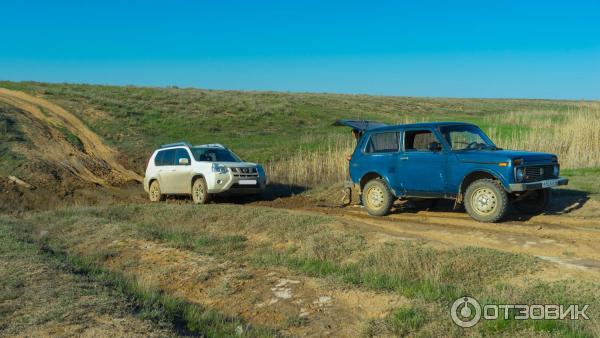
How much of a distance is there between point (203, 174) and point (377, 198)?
18.3 feet

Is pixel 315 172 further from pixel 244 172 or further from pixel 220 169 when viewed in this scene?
pixel 220 169

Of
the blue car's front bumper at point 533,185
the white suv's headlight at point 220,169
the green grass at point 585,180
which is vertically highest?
the white suv's headlight at point 220,169

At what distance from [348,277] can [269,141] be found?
76.8ft

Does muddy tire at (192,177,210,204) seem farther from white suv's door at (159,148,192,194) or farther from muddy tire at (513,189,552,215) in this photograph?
muddy tire at (513,189,552,215)

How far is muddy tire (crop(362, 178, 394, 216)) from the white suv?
4.54 metres

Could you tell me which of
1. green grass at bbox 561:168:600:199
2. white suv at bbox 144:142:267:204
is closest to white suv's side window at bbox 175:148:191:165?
white suv at bbox 144:142:267:204

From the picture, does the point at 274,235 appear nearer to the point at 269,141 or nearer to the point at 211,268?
the point at 211,268

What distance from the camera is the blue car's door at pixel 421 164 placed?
10789 millimetres

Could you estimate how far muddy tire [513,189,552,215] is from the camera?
36.0 ft

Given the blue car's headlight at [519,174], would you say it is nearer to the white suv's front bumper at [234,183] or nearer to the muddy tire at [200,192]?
the white suv's front bumper at [234,183]

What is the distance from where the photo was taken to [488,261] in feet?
24.4

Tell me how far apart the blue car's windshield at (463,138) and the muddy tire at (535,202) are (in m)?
1.26

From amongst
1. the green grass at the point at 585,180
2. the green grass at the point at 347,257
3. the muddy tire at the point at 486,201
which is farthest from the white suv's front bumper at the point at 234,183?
the green grass at the point at 585,180

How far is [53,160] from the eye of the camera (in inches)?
888
